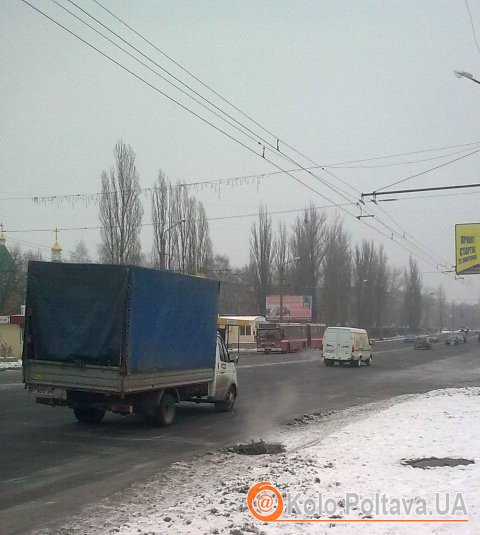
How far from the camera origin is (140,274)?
12.0m

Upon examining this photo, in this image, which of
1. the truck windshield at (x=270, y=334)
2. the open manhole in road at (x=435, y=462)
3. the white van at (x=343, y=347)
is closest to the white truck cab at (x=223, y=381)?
the open manhole in road at (x=435, y=462)

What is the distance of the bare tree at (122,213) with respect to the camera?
138ft

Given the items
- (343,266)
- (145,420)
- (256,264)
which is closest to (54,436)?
(145,420)

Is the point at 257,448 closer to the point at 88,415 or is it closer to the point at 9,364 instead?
the point at 88,415

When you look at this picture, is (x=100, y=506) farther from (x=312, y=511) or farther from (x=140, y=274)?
(x=140, y=274)

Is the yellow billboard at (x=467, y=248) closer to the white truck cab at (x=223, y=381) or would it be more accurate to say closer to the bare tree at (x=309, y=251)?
the white truck cab at (x=223, y=381)

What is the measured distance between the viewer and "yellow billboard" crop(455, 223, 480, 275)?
35.3 m

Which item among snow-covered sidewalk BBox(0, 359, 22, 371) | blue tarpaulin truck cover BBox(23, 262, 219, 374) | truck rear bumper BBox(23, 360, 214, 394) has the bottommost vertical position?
snow-covered sidewalk BBox(0, 359, 22, 371)

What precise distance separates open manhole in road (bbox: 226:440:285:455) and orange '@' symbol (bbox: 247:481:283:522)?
266cm

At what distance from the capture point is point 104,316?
11742 millimetres

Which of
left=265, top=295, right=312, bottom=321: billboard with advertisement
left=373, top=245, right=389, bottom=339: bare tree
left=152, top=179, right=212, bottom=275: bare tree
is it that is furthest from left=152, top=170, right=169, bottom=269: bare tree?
left=373, top=245, right=389, bottom=339: bare tree

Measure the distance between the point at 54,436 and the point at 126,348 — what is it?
205 centimetres

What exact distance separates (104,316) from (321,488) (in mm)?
6025

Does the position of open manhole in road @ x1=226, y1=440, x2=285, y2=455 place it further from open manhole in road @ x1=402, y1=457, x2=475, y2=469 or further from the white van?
the white van
